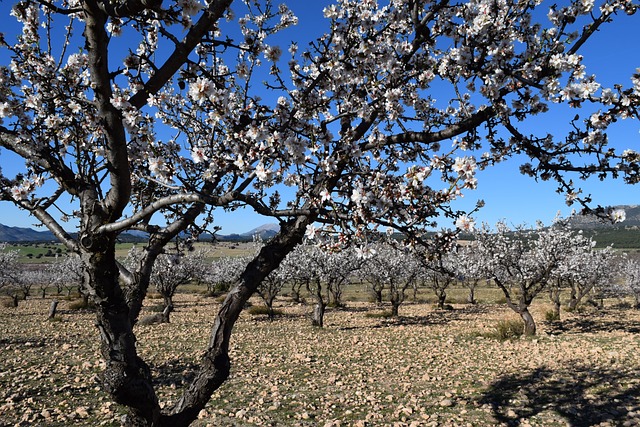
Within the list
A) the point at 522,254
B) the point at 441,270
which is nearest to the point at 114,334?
the point at 441,270

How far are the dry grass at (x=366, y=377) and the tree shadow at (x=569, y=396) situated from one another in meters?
0.03

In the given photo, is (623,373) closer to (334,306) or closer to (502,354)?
(502,354)

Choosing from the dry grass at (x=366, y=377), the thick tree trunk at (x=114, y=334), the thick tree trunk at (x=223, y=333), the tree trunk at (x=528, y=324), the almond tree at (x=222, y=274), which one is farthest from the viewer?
the almond tree at (x=222, y=274)

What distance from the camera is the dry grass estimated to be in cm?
868

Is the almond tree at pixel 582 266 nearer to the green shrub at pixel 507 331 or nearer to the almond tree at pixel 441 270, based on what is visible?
the green shrub at pixel 507 331

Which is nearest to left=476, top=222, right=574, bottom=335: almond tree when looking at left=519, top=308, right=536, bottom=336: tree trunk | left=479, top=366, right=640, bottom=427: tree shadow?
left=519, top=308, right=536, bottom=336: tree trunk

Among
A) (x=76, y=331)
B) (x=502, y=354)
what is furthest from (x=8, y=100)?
(x=76, y=331)

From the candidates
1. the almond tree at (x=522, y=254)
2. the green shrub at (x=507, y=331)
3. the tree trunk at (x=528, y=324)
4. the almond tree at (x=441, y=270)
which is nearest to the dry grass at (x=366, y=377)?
the green shrub at (x=507, y=331)

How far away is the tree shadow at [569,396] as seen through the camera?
834cm

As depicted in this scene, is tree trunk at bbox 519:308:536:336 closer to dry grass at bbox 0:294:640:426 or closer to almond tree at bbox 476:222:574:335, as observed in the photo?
almond tree at bbox 476:222:574:335

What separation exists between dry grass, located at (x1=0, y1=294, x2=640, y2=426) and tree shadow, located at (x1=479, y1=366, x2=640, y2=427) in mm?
25

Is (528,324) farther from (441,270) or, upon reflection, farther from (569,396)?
(441,270)

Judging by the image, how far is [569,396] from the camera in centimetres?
956

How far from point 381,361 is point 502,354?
4.43 m
